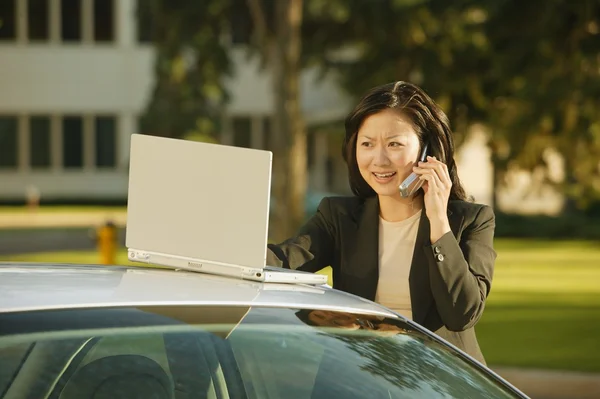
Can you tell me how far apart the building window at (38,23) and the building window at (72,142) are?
2995 millimetres

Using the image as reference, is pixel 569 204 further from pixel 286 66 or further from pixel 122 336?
pixel 122 336

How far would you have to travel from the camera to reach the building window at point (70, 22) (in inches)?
1829

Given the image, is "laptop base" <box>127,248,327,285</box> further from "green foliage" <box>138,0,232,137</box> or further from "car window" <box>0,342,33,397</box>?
"green foliage" <box>138,0,232,137</box>

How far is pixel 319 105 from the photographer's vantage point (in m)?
45.9

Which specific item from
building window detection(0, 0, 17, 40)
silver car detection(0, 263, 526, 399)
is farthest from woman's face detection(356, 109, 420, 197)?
building window detection(0, 0, 17, 40)

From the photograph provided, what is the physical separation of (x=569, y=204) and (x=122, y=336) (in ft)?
118

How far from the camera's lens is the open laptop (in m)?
3.47

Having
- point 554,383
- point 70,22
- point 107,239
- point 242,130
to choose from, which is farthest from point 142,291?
point 70,22

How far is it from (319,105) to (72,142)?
8526 millimetres

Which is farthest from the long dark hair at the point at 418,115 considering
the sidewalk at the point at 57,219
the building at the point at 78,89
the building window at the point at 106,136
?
the building window at the point at 106,136

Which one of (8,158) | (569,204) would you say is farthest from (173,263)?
→ (8,158)

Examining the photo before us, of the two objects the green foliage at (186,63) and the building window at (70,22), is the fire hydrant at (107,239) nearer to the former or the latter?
the green foliage at (186,63)

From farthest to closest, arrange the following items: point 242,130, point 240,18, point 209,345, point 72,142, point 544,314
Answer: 1. point 242,130
2. point 72,142
3. point 240,18
4. point 544,314
5. point 209,345

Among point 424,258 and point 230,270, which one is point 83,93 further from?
point 230,270
